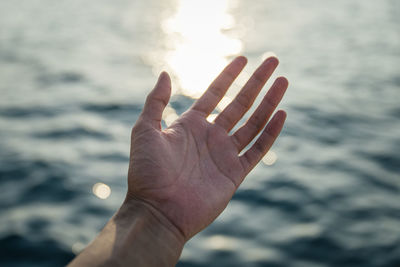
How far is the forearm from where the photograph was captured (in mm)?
1969

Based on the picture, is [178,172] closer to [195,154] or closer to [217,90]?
[195,154]

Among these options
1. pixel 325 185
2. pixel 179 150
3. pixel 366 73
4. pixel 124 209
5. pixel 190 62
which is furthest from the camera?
pixel 190 62

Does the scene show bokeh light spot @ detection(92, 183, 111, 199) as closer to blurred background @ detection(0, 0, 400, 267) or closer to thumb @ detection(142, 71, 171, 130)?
blurred background @ detection(0, 0, 400, 267)

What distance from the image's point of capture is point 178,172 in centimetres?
240

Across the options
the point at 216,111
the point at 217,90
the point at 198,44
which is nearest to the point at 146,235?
the point at 217,90

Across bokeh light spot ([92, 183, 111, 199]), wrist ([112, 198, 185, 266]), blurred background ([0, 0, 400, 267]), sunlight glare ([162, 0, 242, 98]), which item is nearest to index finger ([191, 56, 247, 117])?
wrist ([112, 198, 185, 266])

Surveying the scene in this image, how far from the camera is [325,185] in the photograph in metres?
4.31

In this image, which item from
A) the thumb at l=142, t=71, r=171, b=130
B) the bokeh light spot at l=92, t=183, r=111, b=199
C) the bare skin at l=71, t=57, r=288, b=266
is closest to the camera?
the bare skin at l=71, t=57, r=288, b=266

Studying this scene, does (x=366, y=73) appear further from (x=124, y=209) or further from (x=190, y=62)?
(x=124, y=209)

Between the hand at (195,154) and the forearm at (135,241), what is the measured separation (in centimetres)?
4

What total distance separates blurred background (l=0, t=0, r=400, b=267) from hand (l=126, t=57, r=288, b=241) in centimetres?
112

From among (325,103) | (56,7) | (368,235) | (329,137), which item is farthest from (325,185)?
(56,7)

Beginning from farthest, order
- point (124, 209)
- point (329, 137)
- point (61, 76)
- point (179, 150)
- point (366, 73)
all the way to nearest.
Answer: point (366, 73) < point (61, 76) < point (329, 137) < point (179, 150) < point (124, 209)

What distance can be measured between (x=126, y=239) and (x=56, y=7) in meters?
10.8
